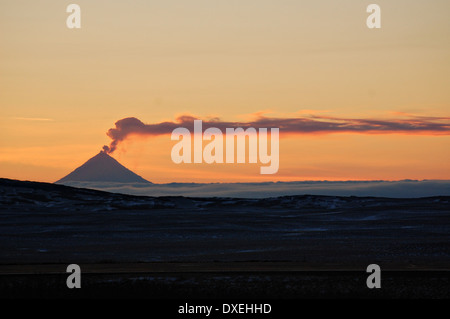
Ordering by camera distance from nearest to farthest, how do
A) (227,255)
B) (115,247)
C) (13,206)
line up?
(227,255) → (115,247) → (13,206)

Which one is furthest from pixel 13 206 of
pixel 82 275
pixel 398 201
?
pixel 82 275

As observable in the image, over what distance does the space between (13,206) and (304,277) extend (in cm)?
11015

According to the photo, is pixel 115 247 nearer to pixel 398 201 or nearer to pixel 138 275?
pixel 138 275

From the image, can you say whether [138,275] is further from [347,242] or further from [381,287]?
[347,242]

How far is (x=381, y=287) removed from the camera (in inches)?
900
